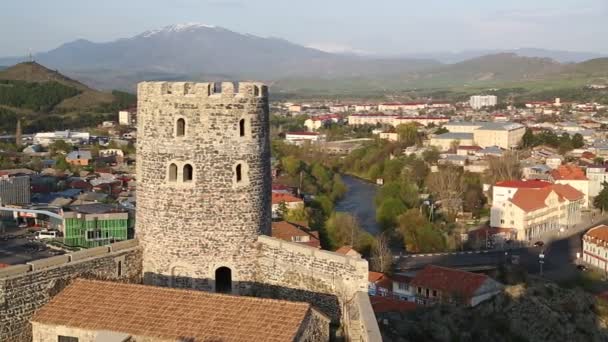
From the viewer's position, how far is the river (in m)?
54.9

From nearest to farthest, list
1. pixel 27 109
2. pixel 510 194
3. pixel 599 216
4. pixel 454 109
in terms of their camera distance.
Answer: pixel 510 194 < pixel 599 216 < pixel 27 109 < pixel 454 109

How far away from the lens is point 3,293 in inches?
400

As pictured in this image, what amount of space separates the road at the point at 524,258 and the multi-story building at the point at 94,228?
50.6ft

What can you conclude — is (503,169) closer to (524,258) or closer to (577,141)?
(577,141)

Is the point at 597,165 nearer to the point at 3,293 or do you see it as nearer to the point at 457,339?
the point at 457,339

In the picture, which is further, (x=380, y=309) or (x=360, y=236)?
(x=360, y=236)

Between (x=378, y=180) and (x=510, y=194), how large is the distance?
64.0ft

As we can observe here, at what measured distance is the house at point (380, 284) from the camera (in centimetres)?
3411

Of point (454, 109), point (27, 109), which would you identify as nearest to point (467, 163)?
point (27, 109)

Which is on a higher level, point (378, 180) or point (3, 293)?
point (3, 293)

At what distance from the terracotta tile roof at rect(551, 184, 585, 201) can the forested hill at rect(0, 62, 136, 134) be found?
75.8 meters

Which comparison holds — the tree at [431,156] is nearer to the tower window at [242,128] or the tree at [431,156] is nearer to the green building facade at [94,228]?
the green building facade at [94,228]

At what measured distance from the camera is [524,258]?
47188 mm

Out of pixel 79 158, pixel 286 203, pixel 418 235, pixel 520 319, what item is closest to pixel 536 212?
pixel 418 235
